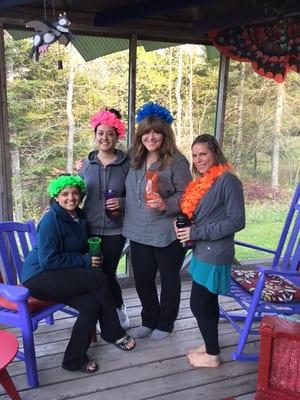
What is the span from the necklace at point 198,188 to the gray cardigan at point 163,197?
0.06m

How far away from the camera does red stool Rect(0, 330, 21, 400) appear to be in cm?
174

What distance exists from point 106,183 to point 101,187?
0.04 metres

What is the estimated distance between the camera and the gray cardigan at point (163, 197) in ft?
7.49

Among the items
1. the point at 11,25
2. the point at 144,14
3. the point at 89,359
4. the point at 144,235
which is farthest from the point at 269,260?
the point at 11,25

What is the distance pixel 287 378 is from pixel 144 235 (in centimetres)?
101

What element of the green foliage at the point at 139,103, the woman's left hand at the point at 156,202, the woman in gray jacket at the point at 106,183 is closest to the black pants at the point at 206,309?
the woman's left hand at the point at 156,202

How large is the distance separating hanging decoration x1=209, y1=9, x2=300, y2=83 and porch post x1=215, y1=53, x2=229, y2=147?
135 millimetres

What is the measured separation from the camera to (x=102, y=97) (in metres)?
2.97

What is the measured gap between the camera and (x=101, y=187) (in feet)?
7.73

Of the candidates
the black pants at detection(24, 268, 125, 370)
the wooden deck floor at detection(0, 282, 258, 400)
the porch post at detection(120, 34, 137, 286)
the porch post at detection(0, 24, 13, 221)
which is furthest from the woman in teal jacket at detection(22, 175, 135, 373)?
the porch post at detection(120, 34, 137, 286)

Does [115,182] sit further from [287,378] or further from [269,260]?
[269,260]

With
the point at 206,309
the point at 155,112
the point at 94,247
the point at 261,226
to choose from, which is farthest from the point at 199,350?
the point at 261,226

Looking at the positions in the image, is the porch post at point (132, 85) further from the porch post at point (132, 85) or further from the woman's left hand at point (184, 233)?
the woman's left hand at point (184, 233)

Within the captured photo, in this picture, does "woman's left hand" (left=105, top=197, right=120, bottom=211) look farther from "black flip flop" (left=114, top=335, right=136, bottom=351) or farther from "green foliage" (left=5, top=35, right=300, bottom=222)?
"green foliage" (left=5, top=35, right=300, bottom=222)
